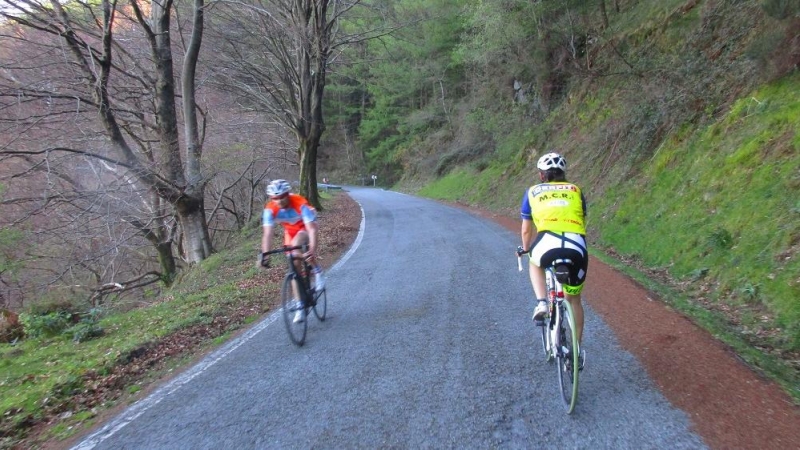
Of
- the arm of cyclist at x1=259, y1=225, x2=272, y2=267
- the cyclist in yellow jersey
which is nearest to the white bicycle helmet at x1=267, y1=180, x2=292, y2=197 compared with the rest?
the arm of cyclist at x1=259, y1=225, x2=272, y2=267

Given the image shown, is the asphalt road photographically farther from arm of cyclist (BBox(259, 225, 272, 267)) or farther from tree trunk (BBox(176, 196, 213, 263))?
tree trunk (BBox(176, 196, 213, 263))

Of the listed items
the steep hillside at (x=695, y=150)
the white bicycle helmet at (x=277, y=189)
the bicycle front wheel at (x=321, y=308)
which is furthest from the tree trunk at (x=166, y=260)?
the white bicycle helmet at (x=277, y=189)

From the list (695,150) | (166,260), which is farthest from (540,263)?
(166,260)

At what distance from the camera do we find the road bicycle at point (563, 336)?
3.73 metres

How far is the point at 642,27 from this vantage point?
60.6 feet

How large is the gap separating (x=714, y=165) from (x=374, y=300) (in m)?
7.46

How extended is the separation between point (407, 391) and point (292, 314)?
214cm

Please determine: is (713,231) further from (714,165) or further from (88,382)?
(88,382)

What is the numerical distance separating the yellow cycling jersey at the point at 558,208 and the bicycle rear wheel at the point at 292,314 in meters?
3.15

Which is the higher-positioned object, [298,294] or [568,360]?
[298,294]

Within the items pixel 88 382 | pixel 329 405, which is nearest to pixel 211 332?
pixel 88 382

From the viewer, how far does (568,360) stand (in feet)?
12.7

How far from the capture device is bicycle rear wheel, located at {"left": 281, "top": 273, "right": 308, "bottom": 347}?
5.76 meters

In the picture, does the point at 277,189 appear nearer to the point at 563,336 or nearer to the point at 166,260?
the point at 563,336
